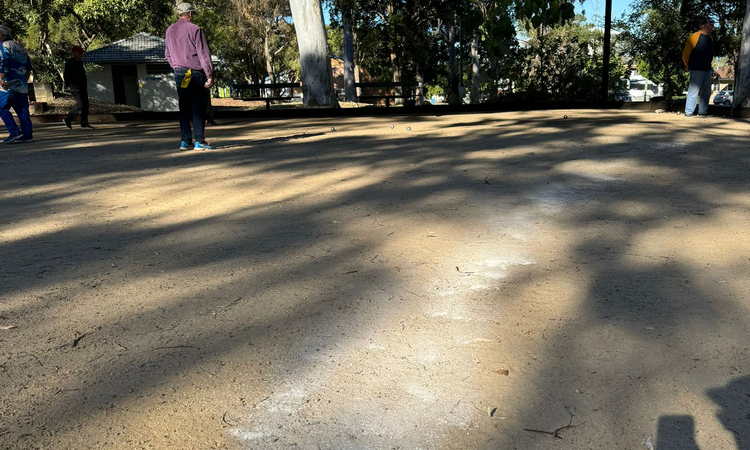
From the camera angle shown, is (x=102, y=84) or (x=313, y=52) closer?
(x=313, y=52)

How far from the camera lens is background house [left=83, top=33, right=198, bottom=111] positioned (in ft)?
108

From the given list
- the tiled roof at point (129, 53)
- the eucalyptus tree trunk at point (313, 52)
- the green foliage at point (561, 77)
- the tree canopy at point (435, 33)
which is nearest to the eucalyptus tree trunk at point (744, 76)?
the tree canopy at point (435, 33)

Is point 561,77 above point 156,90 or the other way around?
the other way around

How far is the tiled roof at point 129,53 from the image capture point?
32.4 metres

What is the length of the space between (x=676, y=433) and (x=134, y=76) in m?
36.6

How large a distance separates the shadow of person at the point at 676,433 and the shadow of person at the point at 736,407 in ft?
0.38

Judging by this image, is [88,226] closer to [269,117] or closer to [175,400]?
[175,400]

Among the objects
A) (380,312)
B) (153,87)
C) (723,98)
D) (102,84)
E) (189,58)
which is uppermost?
(102,84)

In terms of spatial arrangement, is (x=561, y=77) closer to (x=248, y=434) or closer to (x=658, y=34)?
(x=658, y=34)

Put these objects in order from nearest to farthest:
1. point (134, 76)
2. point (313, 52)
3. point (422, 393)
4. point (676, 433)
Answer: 1. point (676, 433)
2. point (422, 393)
3. point (313, 52)
4. point (134, 76)

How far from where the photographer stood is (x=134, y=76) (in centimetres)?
3484

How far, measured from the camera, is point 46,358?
255cm

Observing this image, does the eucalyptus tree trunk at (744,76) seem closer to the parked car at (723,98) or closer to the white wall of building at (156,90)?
the white wall of building at (156,90)

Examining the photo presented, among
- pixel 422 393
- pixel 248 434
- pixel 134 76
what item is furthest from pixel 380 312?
pixel 134 76
